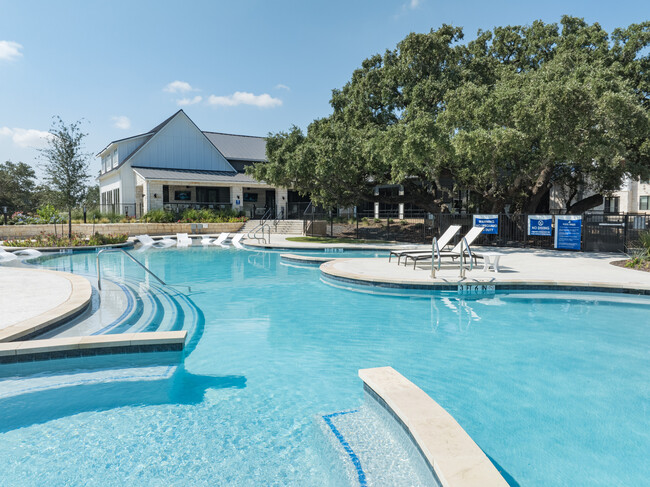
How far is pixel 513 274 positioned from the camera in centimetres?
1062

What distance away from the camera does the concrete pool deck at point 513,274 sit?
943cm

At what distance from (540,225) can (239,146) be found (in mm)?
28486

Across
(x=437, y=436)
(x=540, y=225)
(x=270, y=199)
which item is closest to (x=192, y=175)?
(x=270, y=199)

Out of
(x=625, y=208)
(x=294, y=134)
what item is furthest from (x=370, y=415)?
(x=625, y=208)

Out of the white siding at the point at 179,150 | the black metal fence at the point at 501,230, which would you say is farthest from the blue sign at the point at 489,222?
the white siding at the point at 179,150

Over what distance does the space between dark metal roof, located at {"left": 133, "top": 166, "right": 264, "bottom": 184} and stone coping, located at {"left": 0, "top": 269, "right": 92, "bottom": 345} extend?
22.1 metres

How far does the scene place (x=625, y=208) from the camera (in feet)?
119

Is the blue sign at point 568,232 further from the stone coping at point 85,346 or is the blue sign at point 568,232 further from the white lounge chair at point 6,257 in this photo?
the white lounge chair at point 6,257

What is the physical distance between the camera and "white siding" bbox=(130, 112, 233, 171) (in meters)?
32.2

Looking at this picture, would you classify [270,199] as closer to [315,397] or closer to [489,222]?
[489,222]

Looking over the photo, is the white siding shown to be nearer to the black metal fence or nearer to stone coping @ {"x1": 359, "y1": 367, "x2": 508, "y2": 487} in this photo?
the black metal fence

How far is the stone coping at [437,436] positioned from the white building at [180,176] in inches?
1110

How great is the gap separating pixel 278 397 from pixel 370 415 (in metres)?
1.11

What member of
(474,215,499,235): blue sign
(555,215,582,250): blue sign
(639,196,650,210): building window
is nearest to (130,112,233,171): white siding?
(474,215,499,235): blue sign
